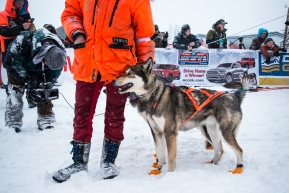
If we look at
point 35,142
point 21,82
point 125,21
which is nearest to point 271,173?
point 125,21

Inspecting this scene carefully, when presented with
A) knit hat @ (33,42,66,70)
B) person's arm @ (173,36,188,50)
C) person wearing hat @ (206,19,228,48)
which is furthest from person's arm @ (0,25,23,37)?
person wearing hat @ (206,19,228,48)

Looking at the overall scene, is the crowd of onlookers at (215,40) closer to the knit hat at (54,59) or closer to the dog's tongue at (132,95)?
the knit hat at (54,59)

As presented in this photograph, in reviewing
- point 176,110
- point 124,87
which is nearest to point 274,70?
point 176,110

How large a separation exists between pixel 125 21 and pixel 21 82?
2290mm

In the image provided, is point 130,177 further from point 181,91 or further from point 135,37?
point 135,37

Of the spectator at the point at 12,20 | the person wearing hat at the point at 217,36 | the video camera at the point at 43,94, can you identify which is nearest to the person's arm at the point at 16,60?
the spectator at the point at 12,20

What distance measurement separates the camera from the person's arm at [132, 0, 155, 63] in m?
1.85

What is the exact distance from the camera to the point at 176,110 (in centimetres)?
224

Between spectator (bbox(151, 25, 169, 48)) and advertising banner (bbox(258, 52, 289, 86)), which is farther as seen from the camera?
spectator (bbox(151, 25, 169, 48))

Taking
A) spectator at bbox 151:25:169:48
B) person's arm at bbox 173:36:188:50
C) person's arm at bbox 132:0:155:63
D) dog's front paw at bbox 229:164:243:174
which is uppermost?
spectator at bbox 151:25:169:48

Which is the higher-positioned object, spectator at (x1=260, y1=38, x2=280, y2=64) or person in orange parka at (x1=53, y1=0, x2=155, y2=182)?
spectator at (x1=260, y1=38, x2=280, y2=64)

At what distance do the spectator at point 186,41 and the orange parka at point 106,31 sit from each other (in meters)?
4.70

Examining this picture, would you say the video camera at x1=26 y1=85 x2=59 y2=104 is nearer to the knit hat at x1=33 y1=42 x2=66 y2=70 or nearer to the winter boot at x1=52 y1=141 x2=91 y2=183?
the knit hat at x1=33 y1=42 x2=66 y2=70

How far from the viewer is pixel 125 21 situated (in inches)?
71.8
